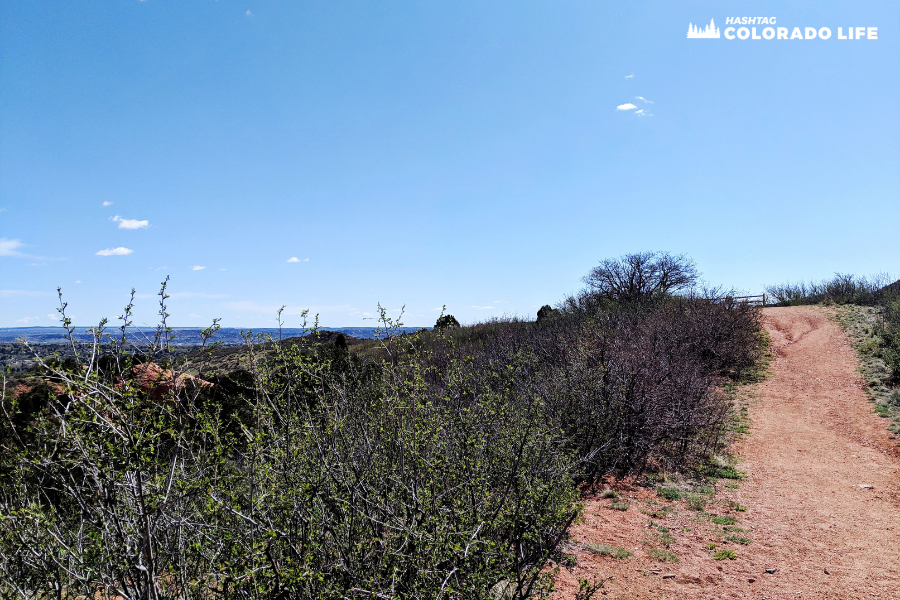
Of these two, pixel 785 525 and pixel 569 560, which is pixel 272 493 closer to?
pixel 569 560

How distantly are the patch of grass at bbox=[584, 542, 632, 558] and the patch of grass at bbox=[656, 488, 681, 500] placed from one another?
2.20 m

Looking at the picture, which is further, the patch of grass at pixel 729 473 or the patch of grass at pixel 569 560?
the patch of grass at pixel 729 473

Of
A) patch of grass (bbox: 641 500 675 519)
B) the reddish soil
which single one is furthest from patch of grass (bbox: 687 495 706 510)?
patch of grass (bbox: 641 500 675 519)

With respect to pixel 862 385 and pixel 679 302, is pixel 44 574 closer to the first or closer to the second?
pixel 862 385

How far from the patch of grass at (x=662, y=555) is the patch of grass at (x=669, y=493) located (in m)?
1.96

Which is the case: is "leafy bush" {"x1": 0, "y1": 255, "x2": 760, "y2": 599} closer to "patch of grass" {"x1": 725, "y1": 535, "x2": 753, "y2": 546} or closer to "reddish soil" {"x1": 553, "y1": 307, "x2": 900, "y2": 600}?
"reddish soil" {"x1": 553, "y1": 307, "x2": 900, "y2": 600}

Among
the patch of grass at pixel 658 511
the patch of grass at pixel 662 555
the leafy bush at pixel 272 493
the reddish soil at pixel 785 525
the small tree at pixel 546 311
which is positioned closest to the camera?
the leafy bush at pixel 272 493

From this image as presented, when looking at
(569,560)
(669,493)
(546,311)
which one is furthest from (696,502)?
(546,311)

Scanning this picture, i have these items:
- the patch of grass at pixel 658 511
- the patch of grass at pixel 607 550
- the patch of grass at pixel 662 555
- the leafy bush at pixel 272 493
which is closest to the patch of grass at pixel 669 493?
the patch of grass at pixel 658 511

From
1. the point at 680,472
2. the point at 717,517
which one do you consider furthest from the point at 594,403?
the point at 717,517

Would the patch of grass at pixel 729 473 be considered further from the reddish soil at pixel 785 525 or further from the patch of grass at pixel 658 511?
the patch of grass at pixel 658 511

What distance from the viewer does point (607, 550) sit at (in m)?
→ 5.57

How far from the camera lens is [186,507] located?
3.49 metres

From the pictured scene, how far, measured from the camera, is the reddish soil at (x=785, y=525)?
15.8 ft
